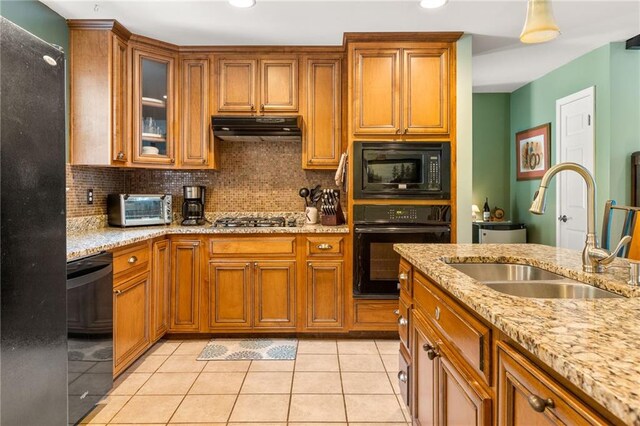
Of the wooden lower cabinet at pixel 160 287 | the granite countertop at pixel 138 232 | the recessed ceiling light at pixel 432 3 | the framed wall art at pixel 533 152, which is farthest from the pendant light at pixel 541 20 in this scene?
the framed wall art at pixel 533 152

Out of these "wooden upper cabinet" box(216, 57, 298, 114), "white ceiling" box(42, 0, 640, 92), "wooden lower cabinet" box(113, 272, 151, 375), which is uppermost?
"white ceiling" box(42, 0, 640, 92)

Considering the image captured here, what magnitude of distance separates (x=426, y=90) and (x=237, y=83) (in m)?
1.59

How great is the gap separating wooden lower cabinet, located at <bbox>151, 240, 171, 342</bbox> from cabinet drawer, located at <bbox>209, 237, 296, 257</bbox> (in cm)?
35

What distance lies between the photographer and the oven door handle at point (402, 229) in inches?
116

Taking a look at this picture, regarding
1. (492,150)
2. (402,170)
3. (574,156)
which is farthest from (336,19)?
(492,150)

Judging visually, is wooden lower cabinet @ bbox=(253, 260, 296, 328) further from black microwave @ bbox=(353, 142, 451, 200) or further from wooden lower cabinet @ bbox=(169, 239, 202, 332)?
black microwave @ bbox=(353, 142, 451, 200)

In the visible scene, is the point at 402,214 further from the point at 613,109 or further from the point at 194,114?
the point at 613,109

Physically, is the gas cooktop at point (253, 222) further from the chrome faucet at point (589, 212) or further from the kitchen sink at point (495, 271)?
the chrome faucet at point (589, 212)

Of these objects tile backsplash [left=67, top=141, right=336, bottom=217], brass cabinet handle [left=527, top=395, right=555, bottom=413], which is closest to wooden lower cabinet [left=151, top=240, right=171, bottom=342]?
tile backsplash [left=67, top=141, right=336, bottom=217]

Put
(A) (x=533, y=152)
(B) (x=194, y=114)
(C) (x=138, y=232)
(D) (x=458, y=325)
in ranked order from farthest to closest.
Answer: (A) (x=533, y=152) < (B) (x=194, y=114) < (C) (x=138, y=232) < (D) (x=458, y=325)

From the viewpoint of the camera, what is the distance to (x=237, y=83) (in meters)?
3.22

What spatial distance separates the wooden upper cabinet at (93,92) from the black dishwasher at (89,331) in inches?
44.1

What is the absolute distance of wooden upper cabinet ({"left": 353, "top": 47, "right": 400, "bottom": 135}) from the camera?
9.73 ft

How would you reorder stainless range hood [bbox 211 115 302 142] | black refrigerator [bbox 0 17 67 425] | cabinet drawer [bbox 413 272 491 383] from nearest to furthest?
cabinet drawer [bbox 413 272 491 383]
black refrigerator [bbox 0 17 67 425]
stainless range hood [bbox 211 115 302 142]
